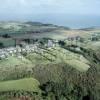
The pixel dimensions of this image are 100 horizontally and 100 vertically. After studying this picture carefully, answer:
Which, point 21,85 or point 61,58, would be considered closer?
point 21,85

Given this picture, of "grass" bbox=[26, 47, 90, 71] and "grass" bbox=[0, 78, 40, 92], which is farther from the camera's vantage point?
"grass" bbox=[26, 47, 90, 71]

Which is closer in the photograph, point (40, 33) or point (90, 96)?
point (90, 96)

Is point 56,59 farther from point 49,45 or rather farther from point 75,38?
point 75,38

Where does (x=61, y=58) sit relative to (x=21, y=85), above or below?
above

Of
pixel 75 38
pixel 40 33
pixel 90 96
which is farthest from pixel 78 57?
pixel 40 33

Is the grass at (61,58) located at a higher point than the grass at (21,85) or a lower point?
higher

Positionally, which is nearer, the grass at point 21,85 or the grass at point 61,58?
the grass at point 21,85

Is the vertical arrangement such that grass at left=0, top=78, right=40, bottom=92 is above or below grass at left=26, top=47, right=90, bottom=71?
below

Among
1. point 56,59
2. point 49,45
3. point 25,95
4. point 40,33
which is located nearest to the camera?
point 25,95
